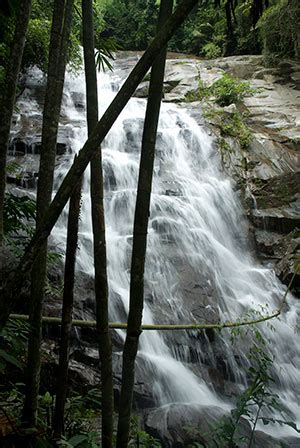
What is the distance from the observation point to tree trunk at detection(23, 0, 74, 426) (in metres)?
1.83

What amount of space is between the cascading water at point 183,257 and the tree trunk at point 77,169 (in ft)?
11.2

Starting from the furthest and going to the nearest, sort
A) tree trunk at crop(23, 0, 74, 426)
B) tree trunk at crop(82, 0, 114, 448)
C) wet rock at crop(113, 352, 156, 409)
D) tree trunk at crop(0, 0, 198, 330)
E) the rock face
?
the rock face < wet rock at crop(113, 352, 156, 409) < tree trunk at crop(82, 0, 114, 448) < tree trunk at crop(23, 0, 74, 426) < tree trunk at crop(0, 0, 198, 330)

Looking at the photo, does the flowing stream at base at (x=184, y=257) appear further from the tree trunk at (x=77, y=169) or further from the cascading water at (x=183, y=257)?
the tree trunk at (x=77, y=169)

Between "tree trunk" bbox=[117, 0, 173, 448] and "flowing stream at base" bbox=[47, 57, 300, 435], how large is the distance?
2.70 m

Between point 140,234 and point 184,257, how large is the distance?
5.36 metres

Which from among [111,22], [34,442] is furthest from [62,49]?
[111,22]

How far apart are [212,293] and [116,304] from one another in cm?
181

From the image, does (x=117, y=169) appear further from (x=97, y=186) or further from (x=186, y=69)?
(x=186, y=69)

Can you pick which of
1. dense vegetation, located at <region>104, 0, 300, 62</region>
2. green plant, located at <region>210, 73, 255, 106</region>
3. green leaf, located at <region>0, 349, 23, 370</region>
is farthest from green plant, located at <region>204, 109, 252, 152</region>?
green leaf, located at <region>0, 349, 23, 370</region>

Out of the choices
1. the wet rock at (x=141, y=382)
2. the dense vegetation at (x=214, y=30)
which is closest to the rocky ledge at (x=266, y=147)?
the dense vegetation at (x=214, y=30)

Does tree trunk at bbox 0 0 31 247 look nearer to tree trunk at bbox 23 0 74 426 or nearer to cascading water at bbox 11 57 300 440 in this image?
tree trunk at bbox 23 0 74 426

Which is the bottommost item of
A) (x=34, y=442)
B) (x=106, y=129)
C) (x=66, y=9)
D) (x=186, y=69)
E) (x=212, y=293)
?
(x=212, y=293)

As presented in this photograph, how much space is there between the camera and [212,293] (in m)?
6.52

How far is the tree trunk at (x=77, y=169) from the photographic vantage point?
1.50 m
